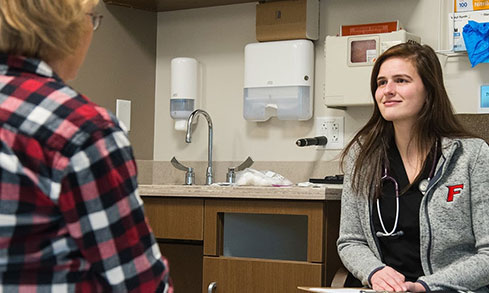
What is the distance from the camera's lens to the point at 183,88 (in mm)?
3092

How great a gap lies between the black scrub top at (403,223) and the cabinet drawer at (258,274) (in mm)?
252

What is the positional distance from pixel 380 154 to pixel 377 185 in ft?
0.33

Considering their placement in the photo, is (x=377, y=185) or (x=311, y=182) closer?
(x=377, y=185)

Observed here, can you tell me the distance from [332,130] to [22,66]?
6.73 ft

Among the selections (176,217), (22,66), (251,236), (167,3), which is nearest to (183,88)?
(167,3)

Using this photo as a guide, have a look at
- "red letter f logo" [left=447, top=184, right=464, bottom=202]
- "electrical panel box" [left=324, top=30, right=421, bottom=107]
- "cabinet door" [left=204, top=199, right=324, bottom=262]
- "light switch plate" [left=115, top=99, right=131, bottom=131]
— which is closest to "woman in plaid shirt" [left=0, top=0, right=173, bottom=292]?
"red letter f logo" [left=447, top=184, right=464, bottom=202]

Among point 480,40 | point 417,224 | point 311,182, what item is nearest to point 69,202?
point 417,224

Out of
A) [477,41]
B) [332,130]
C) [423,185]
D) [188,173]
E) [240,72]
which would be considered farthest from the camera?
[240,72]

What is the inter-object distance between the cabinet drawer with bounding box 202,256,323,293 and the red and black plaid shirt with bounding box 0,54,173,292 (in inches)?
53.7

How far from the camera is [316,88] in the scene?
291 centimetres

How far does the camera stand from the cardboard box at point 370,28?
2.72 meters

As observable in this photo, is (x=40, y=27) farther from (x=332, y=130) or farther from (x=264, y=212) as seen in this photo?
(x=332, y=130)

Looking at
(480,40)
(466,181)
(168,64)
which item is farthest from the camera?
(168,64)

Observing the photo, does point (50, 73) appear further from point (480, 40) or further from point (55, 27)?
point (480, 40)
